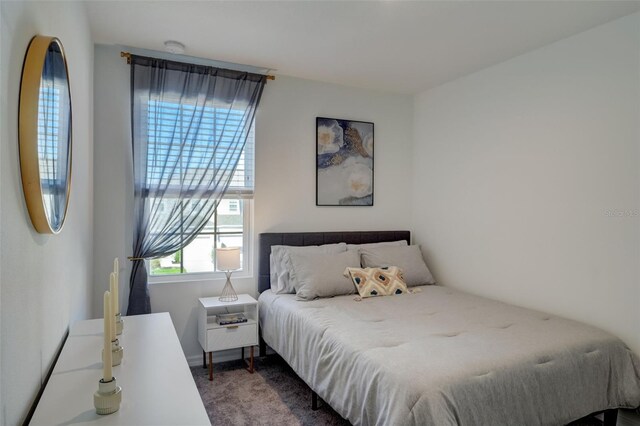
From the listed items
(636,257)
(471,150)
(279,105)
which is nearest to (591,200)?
(636,257)

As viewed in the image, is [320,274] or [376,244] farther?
[376,244]

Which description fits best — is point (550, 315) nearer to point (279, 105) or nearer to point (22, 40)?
point (279, 105)

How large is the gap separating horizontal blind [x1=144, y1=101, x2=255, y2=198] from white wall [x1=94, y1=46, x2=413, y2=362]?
0.19m

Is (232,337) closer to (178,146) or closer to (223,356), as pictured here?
(223,356)

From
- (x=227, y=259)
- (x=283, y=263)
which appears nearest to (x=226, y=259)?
(x=227, y=259)

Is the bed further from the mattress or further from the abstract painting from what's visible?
the abstract painting

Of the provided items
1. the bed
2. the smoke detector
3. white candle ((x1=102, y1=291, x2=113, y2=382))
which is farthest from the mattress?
the smoke detector

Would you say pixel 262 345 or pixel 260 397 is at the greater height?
pixel 262 345

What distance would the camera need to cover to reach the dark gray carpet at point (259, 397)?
258cm

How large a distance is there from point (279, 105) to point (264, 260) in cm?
143

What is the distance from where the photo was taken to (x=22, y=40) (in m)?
1.09

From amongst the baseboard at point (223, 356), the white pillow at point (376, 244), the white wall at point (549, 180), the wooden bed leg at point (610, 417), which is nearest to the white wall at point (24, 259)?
the baseboard at point (223, 356)

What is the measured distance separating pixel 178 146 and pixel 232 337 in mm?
1602

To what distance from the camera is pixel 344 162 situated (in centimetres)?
402
